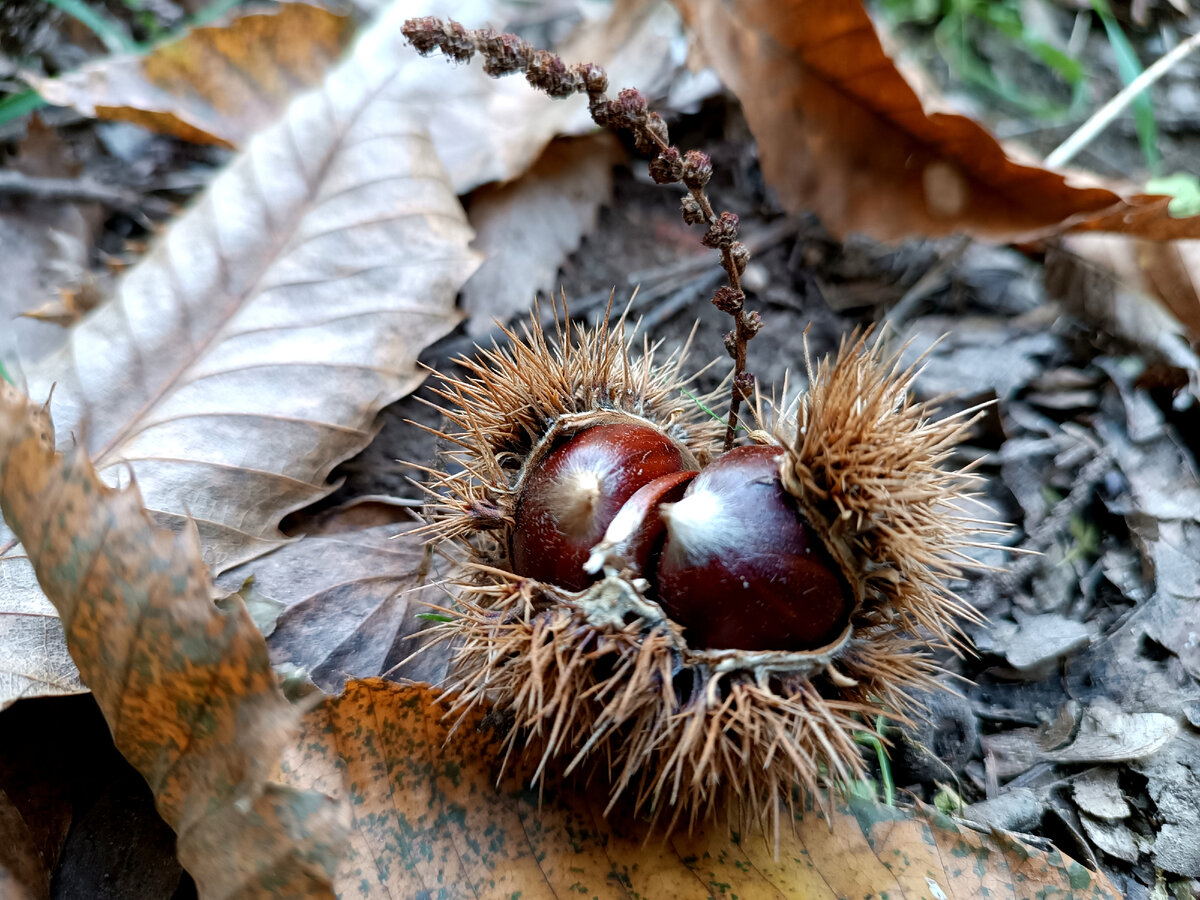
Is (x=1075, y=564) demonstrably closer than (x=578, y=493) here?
No

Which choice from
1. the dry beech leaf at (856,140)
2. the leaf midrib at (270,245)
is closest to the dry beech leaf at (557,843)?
the leaf midrib at (270,245)

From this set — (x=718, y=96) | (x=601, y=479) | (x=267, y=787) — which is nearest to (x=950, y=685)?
(x=601, y=479)

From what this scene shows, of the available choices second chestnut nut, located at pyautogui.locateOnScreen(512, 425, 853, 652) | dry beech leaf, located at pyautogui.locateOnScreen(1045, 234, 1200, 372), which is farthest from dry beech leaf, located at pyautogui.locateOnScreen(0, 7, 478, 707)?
dry beech leaf, located at pyautogui.locateOnScreen(1045, 234, 1200, 372)

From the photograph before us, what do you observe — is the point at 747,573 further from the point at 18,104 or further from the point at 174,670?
the point at 18,104

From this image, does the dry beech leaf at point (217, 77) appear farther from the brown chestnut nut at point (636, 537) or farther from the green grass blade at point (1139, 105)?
the green grass blade at point (1139, 105)

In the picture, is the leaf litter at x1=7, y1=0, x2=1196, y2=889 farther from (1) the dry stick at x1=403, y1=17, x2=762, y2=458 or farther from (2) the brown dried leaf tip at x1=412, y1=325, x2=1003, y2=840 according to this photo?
(1) the dry stick at x1=403, y1=17, x2=762, y2=458

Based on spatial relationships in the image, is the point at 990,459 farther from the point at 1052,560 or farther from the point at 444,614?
the point at 444,614

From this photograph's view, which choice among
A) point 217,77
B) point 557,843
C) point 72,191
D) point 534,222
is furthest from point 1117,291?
point 72,191
